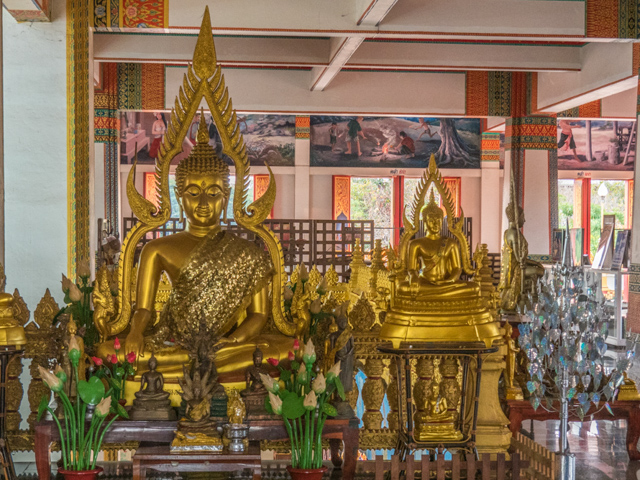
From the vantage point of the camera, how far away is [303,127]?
1545 cm

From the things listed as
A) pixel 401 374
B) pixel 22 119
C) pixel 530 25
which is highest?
pixel 530 25

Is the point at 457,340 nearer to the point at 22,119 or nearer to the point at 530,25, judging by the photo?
the point at 22,119

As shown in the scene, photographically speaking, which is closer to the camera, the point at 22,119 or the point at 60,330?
Result: the point at 60,330

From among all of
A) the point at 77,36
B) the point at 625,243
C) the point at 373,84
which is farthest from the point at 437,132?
the point at 77,36

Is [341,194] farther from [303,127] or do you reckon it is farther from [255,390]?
[255,390]

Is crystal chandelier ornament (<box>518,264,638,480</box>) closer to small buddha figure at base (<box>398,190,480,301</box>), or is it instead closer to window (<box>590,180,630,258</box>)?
small buddha figure at base (<box>398,190,480,301</box>)

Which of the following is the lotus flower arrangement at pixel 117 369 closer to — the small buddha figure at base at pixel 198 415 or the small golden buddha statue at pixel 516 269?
the small buddha figure at base at pixel 198 415

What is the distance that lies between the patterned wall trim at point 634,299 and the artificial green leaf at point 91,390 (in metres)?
5.84

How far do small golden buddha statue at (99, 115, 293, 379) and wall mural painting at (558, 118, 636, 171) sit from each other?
13.8 meters

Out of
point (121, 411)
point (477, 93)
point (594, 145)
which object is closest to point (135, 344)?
point (121, 411)

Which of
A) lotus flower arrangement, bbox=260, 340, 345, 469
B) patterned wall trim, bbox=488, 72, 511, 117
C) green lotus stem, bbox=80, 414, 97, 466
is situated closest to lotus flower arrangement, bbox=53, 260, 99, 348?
green lotus stem, bbox=80, 414, 97, 466

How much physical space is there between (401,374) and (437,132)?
510 inches

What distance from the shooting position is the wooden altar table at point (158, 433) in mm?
3371

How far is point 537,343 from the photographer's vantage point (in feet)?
10.6
